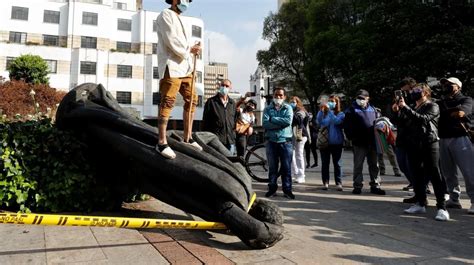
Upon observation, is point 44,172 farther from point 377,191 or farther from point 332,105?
point 332,105

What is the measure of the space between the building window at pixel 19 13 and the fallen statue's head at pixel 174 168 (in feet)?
138

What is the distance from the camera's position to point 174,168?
146 inches

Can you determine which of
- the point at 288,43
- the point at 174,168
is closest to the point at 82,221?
the point at 174,168

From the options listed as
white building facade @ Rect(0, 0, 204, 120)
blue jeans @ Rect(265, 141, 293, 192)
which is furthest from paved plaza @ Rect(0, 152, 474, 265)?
white building facade @ Rect(0, 0, 204, 120)

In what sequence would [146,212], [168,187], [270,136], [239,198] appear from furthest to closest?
[270,136] < [146,212] < [168,187] < [239,198]

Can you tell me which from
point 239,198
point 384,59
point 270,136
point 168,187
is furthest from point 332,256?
point 384,59

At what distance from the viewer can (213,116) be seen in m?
6.59

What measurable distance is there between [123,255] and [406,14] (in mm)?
21215

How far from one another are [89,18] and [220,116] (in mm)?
39566

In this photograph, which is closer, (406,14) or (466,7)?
(466,7)

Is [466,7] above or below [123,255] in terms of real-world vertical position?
above

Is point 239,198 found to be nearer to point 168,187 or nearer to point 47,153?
point 168,187

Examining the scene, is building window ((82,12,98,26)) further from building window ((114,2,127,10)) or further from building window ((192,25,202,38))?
building window ((192,25,202,38))

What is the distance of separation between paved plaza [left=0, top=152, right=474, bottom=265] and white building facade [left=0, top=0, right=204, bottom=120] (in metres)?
33.9
